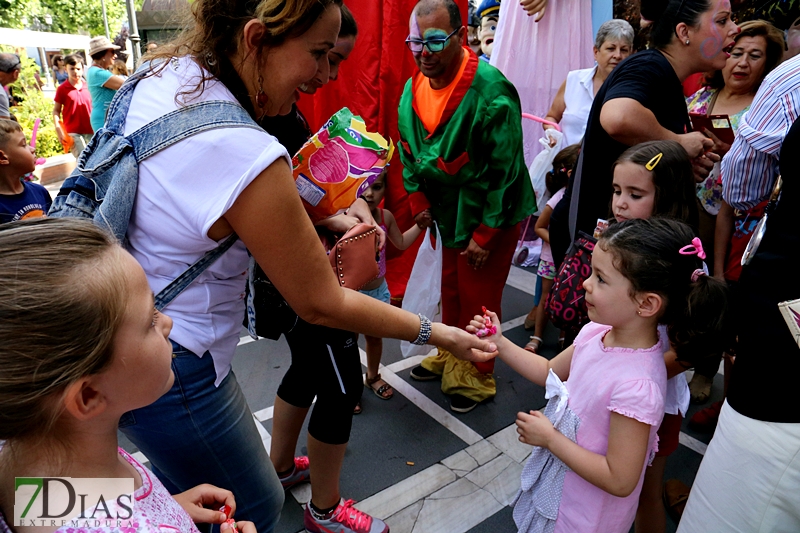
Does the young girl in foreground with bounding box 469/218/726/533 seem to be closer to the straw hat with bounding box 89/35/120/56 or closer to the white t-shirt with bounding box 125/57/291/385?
the white t-shirt with bounding box 125/57/291/385

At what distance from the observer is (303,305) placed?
4.10 ft

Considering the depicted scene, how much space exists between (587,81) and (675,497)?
3.15 meters

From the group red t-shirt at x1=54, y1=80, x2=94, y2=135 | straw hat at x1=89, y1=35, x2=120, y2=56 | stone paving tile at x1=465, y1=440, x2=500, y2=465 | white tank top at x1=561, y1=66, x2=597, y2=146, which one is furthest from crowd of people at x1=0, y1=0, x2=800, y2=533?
red t-shirt at x1=54, y1=80, x2=94, y2=135

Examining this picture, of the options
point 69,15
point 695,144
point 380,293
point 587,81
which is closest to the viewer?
point 695,144

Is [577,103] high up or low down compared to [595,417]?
up

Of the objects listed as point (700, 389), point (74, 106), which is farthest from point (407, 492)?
point (74, 106)

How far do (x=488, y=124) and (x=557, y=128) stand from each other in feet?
6.09

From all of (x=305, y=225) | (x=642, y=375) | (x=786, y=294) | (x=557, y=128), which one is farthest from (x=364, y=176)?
(x=557, y=128)

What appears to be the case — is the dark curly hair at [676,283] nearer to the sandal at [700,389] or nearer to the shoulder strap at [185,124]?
the shoulder strap at [185,124]

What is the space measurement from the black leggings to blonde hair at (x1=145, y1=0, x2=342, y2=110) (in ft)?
3.00

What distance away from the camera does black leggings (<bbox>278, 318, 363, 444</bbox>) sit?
6.26 ft

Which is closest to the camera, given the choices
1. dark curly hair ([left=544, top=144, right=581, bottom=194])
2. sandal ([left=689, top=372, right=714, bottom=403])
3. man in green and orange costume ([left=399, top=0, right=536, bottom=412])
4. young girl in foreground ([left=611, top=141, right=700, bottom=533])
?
young girl in foreground ([left=611, top=141, right=700, bottom=533])

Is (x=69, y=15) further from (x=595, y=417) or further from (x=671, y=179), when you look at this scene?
(x=595, y=417)

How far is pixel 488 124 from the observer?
271cm
